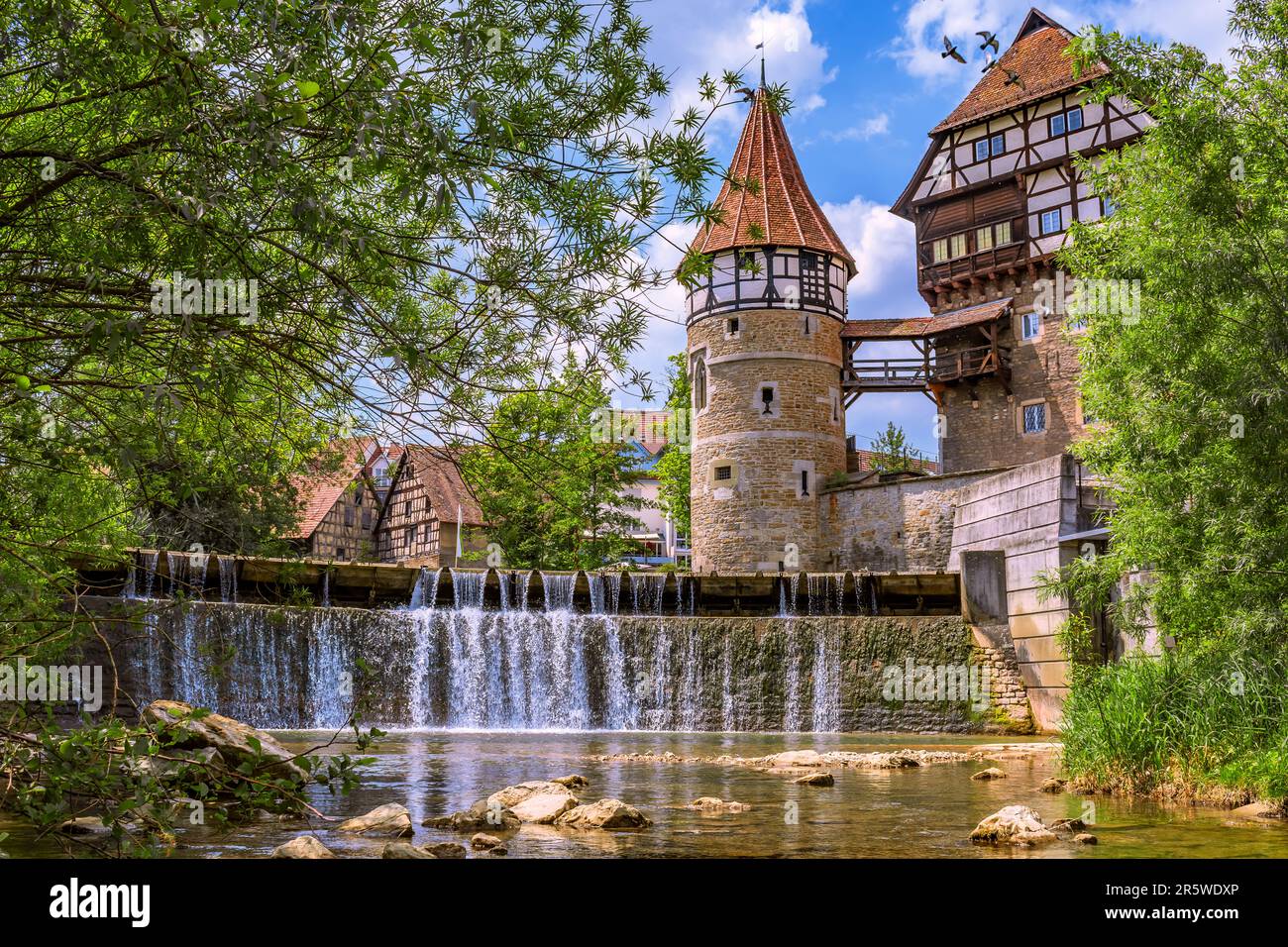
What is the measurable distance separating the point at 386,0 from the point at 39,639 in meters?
2.49

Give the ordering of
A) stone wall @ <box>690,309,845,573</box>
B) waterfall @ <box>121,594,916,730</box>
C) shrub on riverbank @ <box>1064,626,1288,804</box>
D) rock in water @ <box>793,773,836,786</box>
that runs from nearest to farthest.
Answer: shrub on riverbank @ <box>1064,626,1288,804</box> < rock in water @ <box>793,773,836,786</box> < waterfall @ <box>121,594,916,730</box> < stone wall @ <box>690,309,845,573</box>

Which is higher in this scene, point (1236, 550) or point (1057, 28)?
point (1057, 28)

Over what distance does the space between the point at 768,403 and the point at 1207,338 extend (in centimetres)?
2153

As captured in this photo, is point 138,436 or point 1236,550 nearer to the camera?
point 138,436

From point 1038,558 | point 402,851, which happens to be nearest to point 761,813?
point 402,851

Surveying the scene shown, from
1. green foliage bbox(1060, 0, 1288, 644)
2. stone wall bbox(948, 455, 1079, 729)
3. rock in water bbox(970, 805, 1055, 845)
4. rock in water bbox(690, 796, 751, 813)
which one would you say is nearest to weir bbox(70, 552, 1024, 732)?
stone wall bbox(948, 455, 1079, 729)

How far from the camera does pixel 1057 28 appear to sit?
34312mm

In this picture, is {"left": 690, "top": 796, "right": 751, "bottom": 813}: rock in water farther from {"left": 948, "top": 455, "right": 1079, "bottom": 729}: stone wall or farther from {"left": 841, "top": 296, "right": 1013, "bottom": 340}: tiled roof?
{"left": 841, "top": 296, "right": 1013, "bottom": 340}: tiled roof

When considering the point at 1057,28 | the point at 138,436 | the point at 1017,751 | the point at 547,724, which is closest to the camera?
the point at 138,436

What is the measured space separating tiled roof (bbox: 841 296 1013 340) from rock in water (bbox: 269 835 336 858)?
2900cm

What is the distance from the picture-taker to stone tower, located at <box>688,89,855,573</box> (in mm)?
31312
